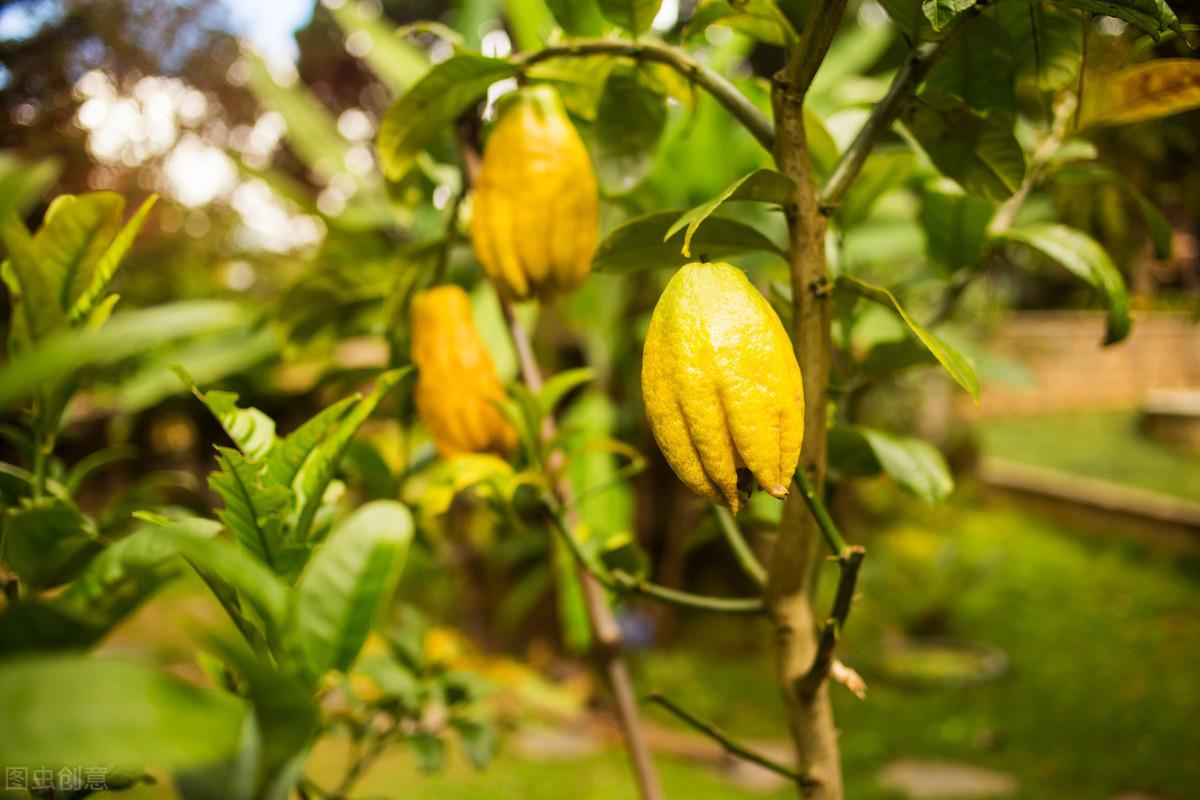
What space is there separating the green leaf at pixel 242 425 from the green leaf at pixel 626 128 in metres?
0.23

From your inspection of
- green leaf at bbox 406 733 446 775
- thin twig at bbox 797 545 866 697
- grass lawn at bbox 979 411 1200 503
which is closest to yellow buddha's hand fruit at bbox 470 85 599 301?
thin twig at bbox 797 545 866 697

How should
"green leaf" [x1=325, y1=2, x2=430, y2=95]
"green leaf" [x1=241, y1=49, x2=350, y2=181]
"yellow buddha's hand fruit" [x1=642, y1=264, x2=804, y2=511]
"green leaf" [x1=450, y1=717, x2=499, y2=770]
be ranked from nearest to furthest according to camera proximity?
1. "yellow buddha's hand fruit" [x1=642, y1=264, x2=804, y2=511]
2. "green leaf" [x1=450, y1=717, x2=499, y2=770]
3. "green leaf" [x1=325, y1=2, x2=430, y2=95]
4. "green leaf" [x1=241, y1=49, x2=350, y2=181]

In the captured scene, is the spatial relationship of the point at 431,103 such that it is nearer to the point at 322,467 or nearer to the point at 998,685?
the point at 322,467

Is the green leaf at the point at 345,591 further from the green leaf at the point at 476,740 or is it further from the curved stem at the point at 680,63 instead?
the green leaf at the point at 476,740

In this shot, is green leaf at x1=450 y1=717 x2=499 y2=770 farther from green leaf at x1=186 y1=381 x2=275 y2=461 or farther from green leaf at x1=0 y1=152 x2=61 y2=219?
green leaf at x1=0 y1=152 x2=61 y2=219

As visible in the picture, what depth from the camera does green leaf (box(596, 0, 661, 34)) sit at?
1.29ft

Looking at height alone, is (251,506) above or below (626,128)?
below

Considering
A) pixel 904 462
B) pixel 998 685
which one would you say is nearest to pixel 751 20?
pixel 904 462

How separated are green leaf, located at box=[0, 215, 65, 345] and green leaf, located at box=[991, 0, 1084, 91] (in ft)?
1.42

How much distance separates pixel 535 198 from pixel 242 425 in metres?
0.19

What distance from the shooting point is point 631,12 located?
0.39m

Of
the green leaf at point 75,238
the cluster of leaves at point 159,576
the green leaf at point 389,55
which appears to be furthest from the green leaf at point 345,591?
the green leaf at point 389,55

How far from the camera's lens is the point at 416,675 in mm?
669

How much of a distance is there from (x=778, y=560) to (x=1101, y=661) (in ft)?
4.04
